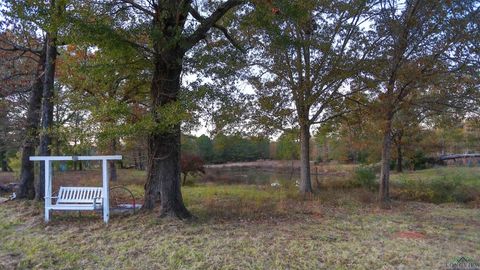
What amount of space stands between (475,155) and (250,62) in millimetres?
29985

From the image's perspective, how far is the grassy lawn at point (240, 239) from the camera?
17.7 feet

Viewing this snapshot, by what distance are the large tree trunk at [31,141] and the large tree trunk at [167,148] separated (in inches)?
189

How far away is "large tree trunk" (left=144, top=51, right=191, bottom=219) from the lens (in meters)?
8.34

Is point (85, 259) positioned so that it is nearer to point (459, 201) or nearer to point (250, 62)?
point (250, 62)

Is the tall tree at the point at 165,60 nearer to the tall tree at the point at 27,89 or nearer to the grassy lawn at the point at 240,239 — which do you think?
the grassy lawn at the point at 240,239

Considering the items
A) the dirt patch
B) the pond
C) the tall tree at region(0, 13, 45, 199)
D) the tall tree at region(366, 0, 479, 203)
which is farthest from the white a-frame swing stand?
the pond

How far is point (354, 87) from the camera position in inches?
518

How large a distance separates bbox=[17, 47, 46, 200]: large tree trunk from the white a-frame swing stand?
368cm

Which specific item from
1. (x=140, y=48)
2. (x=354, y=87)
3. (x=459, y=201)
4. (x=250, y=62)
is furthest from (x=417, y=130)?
(x=140, y=48)

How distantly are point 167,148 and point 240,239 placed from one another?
3065 millimetres

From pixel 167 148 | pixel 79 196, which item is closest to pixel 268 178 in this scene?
pixel 167 148

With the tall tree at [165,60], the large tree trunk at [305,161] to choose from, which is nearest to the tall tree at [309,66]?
the large tree trunk at [305,161]

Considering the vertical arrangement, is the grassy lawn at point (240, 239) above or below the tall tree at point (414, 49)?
below

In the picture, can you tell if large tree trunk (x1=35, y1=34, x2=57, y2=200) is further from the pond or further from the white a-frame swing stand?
the pond
